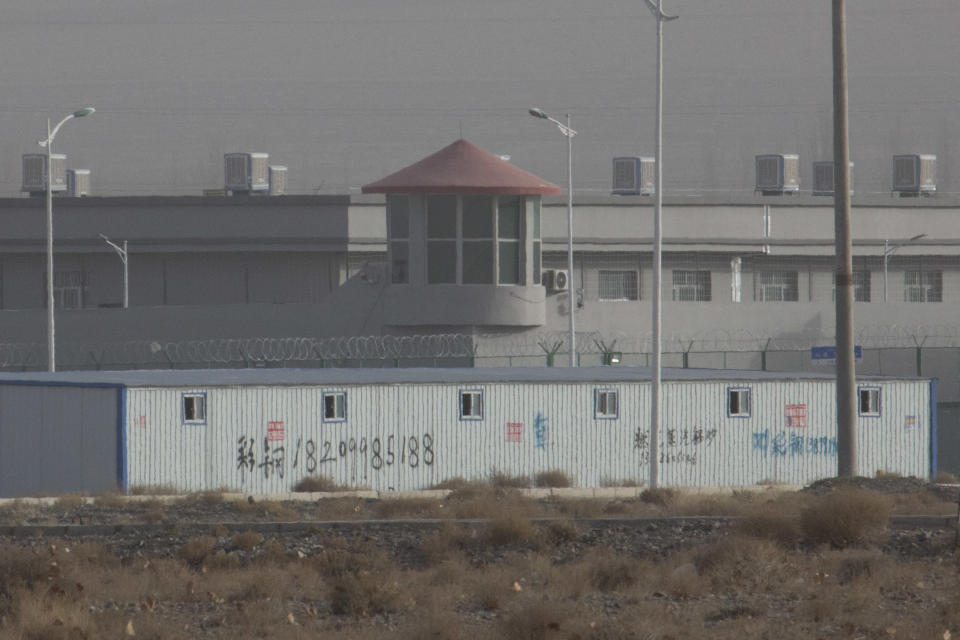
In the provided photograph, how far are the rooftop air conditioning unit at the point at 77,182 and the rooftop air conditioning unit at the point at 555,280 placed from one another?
28689 millimetres

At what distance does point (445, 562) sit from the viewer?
1886 centimetres

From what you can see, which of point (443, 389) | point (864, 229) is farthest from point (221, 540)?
point (864, 229)

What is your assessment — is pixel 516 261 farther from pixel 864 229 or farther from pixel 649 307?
pixel 864 229

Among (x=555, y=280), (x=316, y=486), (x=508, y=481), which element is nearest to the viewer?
(x=316, y=486)

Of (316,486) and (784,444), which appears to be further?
(784,444)

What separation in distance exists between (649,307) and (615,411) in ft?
64.1

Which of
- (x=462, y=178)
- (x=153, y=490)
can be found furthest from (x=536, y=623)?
(x=462, y=178)

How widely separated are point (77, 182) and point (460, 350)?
30.7 m

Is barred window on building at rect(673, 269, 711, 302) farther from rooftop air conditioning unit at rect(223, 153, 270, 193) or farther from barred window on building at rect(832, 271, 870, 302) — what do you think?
rooftop air conditioning unit at rect(223, 153, 270, 193)

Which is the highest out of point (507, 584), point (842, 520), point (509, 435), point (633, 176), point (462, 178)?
point (633, 176)

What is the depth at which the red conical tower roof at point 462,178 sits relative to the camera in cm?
4697

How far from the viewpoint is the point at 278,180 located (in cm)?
6719

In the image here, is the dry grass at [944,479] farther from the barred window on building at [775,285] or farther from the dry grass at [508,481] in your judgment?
the barred window on building at [775,285]

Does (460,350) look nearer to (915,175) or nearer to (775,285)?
(775,285)
